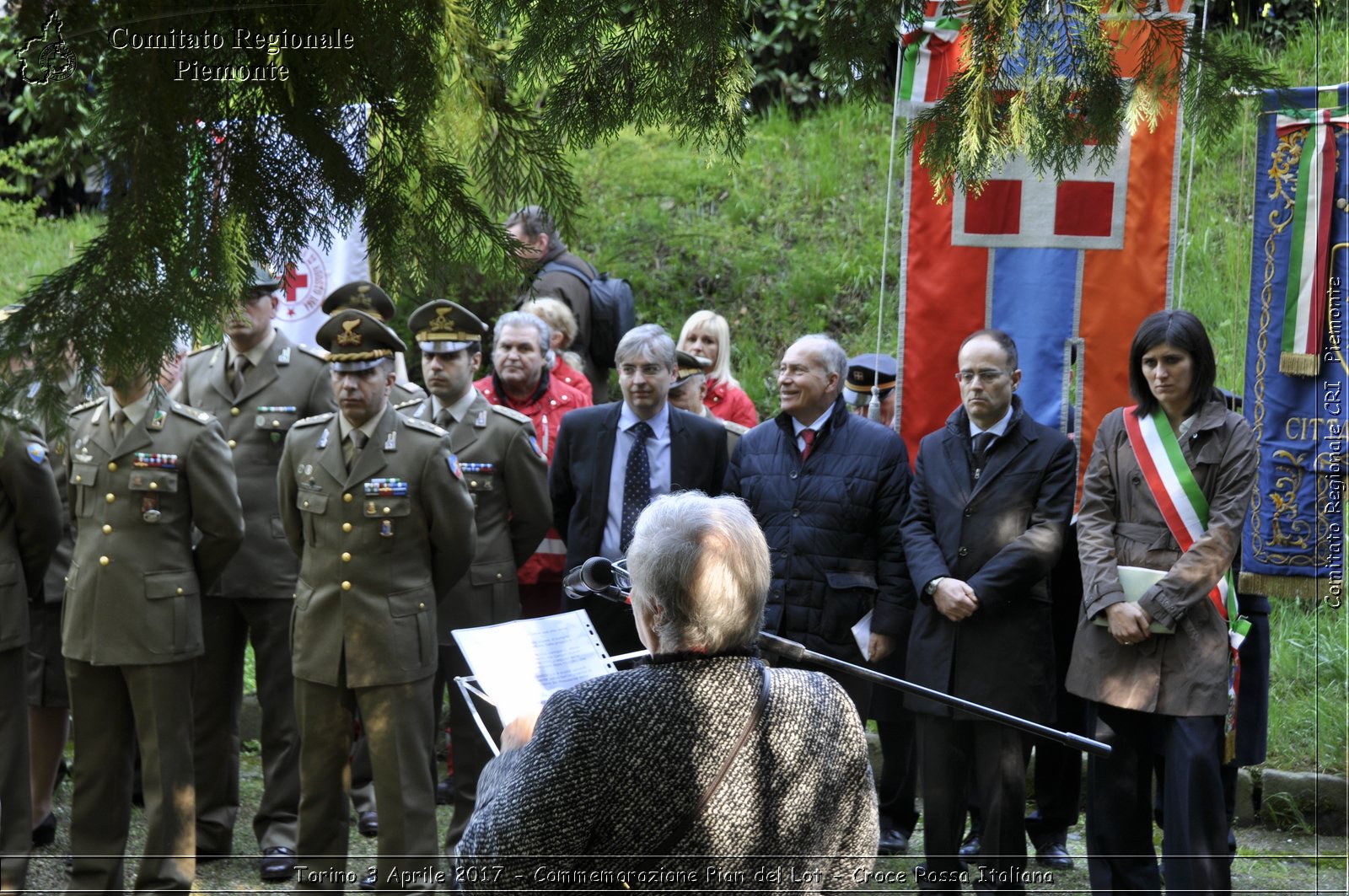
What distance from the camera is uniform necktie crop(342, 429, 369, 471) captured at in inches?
203

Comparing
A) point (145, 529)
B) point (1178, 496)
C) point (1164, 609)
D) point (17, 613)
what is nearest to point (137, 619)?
point (145, 529)

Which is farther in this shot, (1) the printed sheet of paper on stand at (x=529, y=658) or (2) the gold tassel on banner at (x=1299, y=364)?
(2) the gold tassel on banner at (x=1299, y=364)

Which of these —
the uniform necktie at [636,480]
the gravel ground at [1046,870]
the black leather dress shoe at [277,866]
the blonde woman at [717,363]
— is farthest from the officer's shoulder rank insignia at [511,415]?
the black leather dress shoe at [277,866]

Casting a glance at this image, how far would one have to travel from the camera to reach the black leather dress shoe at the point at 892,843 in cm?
589

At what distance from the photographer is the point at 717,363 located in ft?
24.5

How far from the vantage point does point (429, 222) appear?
10.00 ft

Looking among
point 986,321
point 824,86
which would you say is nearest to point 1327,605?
point 986,321

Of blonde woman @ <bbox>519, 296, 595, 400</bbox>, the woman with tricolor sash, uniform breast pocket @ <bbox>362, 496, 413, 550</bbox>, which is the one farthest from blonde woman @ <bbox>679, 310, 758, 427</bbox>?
the woman with tricolor sash

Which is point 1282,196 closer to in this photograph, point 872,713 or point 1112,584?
point 1112,584

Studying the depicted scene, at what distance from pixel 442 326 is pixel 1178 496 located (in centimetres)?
315

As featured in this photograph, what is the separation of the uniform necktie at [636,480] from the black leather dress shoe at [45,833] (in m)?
Result: 2.80

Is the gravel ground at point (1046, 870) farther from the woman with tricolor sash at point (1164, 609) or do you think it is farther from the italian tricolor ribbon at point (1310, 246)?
the italian tricolor ribbon at point (1310, 246)

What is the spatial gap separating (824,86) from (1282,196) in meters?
2.37

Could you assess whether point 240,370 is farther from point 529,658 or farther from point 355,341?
point 529,658
